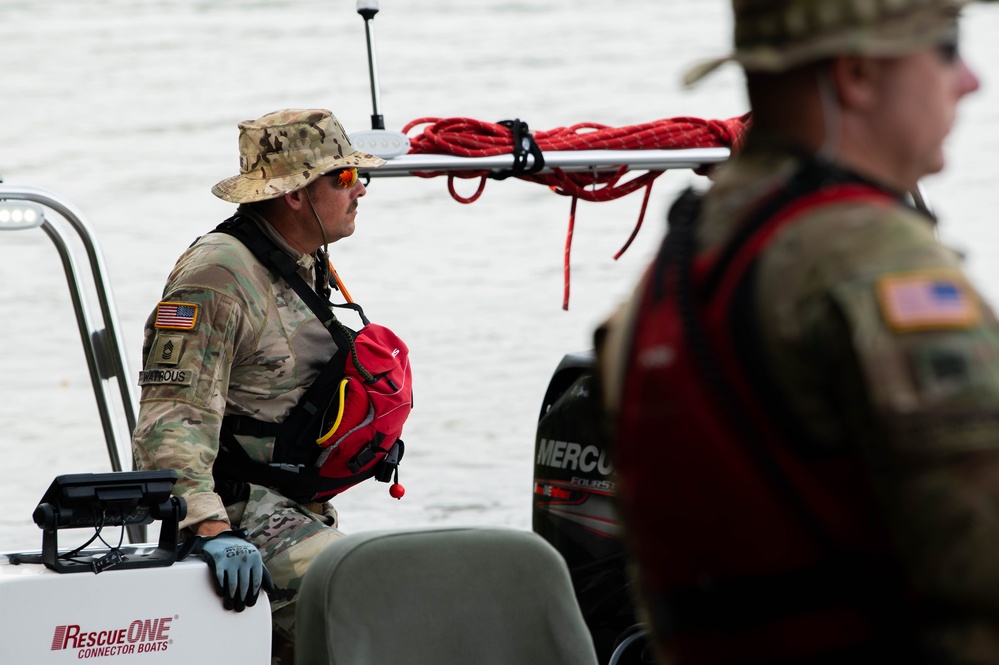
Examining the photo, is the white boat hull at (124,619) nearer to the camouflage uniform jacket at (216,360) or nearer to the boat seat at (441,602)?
the camouflage uniform jacket at (216,360)

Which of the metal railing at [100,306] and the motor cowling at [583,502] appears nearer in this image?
the motor cowling at [583,502]

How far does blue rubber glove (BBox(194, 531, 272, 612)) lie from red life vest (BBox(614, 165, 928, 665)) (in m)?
1.63

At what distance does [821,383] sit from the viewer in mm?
1145

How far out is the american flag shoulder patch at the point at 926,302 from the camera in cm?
109

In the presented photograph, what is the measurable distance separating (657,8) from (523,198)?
5192mm

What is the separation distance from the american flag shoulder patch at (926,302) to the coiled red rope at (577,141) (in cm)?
269

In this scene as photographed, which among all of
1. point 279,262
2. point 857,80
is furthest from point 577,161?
point 857,80

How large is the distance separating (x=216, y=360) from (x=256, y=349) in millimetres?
131

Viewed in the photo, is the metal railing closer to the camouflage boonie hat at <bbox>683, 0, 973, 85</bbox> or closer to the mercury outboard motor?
the mercury outboard motor

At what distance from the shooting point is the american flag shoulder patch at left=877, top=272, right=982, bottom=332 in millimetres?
1089

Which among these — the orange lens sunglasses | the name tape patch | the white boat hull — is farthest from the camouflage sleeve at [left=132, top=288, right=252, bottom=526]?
the orange lens sunglasses

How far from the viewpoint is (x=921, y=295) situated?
1097 mm

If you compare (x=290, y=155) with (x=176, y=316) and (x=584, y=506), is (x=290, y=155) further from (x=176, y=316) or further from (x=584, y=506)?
(x=584, y=506)

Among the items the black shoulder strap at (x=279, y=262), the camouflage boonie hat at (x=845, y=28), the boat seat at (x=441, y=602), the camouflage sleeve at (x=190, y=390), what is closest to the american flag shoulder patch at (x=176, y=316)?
the camouflage sleeve at (x=190, y=390)
